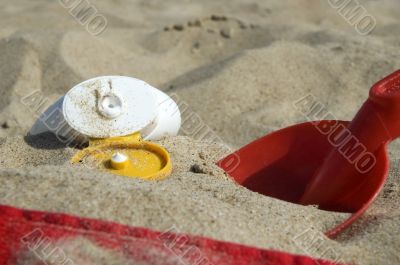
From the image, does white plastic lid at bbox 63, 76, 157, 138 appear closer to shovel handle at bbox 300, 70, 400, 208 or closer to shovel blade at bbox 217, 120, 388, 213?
shovel blade at bbox 217, 120, 388, 213

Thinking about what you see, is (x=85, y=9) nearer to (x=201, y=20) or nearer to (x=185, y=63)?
(x=201, y=20)

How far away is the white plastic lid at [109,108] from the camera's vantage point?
64.0 inches

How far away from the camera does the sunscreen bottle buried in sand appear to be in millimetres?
1542

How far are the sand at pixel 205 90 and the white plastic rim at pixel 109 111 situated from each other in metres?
0.08

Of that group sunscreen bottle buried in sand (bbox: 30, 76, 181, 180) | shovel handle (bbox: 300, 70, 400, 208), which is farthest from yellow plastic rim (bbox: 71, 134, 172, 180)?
shovel handle (bbox: 300, 70, 400, 208)

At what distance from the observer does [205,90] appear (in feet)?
8.18

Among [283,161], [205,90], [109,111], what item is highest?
[109,111]

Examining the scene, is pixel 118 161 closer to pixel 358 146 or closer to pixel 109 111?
pixel 109 111

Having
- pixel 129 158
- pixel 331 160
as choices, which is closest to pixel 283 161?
pixel 331 160

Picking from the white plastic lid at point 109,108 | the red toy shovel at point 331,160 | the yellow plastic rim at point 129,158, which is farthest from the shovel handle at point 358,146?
the white plastic lid at point 109,108

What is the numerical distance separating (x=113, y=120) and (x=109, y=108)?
0.11 feet

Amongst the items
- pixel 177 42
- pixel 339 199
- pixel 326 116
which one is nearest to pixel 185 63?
pixel 177 42

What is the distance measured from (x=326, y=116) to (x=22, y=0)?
266 centimetres

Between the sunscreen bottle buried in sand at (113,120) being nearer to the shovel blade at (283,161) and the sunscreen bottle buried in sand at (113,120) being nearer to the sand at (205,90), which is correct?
the sand at (205,90)
